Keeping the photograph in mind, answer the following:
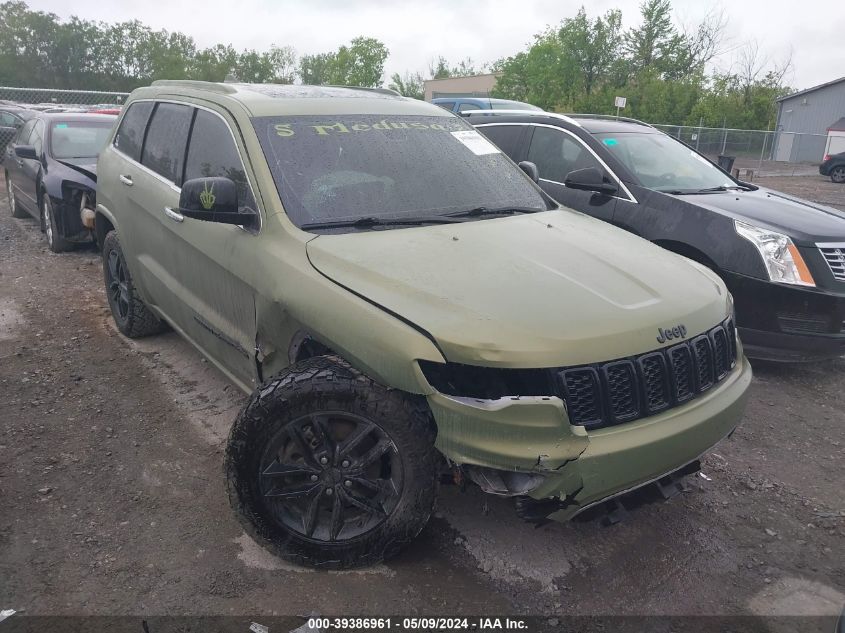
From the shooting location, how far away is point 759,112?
43.5m

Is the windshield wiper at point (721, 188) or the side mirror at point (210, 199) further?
the windshield wiper at point (721, 188)

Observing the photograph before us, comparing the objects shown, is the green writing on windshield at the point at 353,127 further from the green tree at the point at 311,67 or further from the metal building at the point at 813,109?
the green tree at the point at 311,67

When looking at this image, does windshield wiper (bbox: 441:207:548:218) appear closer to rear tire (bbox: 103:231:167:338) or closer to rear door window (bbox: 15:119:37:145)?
rear tire (bbox: 103:231:167:338)

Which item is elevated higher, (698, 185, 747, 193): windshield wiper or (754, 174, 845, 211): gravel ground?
(698, 185, 747, 193): windshield wiper

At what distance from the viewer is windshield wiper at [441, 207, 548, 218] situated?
3502 millimetres

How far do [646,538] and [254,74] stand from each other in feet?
252

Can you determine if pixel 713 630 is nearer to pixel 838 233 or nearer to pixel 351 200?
pixel 351 200

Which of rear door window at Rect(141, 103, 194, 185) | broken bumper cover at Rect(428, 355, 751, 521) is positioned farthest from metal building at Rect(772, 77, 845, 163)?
broken bumper cover at Rect(428, 355, 751, 521)

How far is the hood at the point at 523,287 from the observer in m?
2.46

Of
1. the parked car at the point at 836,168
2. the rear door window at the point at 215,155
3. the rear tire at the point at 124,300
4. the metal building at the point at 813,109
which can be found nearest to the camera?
the rear door window at the point at 215,155

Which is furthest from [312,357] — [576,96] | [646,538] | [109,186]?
[576,96]

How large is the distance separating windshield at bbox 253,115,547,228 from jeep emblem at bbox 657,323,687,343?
1277mm

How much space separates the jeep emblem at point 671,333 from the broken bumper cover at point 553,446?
1.03 feet

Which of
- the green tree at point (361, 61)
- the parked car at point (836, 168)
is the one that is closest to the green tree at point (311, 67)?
the green tree at point (361, 61)
